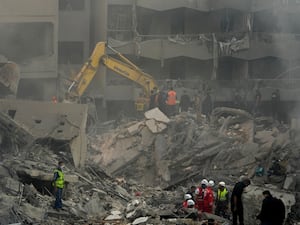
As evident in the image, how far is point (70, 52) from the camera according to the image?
118 ft

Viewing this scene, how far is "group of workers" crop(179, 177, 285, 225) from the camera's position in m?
11.3

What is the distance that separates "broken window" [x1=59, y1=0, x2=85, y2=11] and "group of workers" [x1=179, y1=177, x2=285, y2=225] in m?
22.3

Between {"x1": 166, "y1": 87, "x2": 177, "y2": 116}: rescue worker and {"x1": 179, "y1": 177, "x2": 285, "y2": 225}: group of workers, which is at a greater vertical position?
{"x1": 166, "y1": 87, "x2": 177, "y2": 116}: rescue worker

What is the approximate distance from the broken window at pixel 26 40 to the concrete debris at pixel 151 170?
9.05 meters

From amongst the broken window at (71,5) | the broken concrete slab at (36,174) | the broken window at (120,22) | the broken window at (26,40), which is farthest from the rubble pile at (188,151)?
the broken window at (71,5)

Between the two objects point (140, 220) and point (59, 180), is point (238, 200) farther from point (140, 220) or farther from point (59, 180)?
point (59, 180)

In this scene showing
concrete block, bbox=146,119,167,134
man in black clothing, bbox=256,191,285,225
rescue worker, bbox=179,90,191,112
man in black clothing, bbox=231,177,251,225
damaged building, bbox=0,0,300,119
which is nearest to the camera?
man in black clothing, bbox=256,191,285,225

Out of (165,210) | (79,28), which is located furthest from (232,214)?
(79,28)

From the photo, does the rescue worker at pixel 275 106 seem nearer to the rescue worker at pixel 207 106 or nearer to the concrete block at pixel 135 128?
the rescue worker at pixel 207 106

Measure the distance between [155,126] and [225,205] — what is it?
26.1ft

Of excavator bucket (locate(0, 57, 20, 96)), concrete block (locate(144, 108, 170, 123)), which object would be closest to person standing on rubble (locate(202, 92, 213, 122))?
concrete block (locate(144, 108, 170, 123))

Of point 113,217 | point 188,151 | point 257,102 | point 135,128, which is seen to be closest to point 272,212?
point 113,217

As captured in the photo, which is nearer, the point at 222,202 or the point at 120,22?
the point at 222,202

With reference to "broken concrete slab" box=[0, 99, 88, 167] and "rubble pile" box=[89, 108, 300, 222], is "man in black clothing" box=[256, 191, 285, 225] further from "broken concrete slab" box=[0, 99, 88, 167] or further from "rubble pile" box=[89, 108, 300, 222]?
"broken concrete slab" box=[0, 99, 88, 167]
